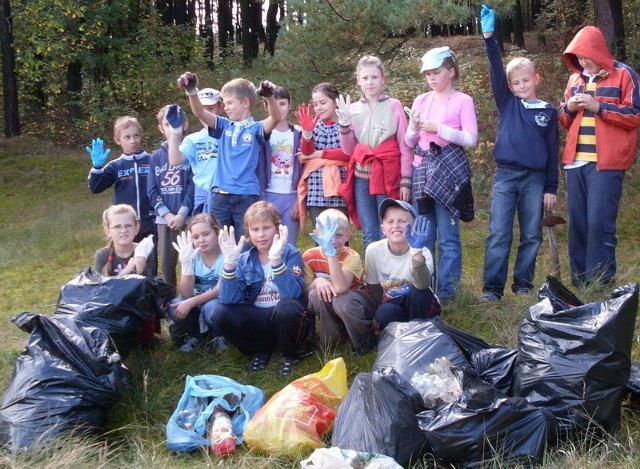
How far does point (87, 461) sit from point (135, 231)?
197 centimetres

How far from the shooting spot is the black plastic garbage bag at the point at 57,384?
354 cm

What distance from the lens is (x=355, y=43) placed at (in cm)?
765

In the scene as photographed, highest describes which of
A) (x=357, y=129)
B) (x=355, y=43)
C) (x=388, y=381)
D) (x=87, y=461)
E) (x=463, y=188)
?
(x=355, y=43)

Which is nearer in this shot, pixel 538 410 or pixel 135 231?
pixel 538 410

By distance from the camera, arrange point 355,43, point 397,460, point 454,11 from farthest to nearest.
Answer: point 355,43, point 454,11, point 397,460

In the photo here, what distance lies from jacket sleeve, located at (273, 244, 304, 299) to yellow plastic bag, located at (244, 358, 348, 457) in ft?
2.35

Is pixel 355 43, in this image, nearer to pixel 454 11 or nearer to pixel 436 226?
pixel 454 11

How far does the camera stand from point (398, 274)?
4.43 meters

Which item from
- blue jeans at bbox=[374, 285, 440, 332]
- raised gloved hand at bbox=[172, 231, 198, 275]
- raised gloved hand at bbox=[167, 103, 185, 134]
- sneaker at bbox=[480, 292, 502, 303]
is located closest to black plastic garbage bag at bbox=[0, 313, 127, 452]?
raised gloved hand at bbox=[172, 231, 198, 275]

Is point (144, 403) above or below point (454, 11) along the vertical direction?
below

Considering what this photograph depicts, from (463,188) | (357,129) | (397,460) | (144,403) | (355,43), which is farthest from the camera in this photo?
(355,43)

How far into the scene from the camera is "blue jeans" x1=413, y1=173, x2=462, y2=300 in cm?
494

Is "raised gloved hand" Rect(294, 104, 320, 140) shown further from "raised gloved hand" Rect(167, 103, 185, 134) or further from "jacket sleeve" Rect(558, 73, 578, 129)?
"jacket sleeve" Rect(558, 73, 578, 129)

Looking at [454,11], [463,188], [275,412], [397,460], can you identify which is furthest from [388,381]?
[454,11]
